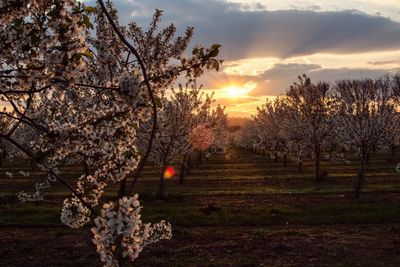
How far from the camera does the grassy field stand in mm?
16781

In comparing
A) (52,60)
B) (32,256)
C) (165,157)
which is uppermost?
(52,60)

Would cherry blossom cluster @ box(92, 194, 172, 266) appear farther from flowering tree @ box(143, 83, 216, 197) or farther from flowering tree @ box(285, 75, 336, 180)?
flowering tree @ box(285, 75, 336, 180)

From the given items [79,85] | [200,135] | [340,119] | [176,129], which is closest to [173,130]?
[176,129]

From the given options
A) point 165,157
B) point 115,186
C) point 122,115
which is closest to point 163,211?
point 165,157

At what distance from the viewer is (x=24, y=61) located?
5.14m

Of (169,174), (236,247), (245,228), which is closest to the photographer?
(236,247)

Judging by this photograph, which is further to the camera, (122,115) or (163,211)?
(163,211)

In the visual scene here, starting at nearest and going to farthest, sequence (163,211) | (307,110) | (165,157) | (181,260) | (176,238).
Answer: (181,260) → (176,238) → (163,211) → (165,157) → (307,110)

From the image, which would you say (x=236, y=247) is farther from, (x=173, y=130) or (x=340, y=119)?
(x=340, y=119)

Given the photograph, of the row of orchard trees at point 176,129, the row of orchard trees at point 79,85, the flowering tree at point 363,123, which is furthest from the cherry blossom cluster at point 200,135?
the row of orchard trees at point 79,85

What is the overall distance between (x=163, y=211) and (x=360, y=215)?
10606 mm

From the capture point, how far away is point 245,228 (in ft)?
73.3

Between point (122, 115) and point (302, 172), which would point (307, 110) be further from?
point (122, 115)

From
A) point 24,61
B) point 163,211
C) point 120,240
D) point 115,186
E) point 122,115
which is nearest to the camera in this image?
point 120,240
